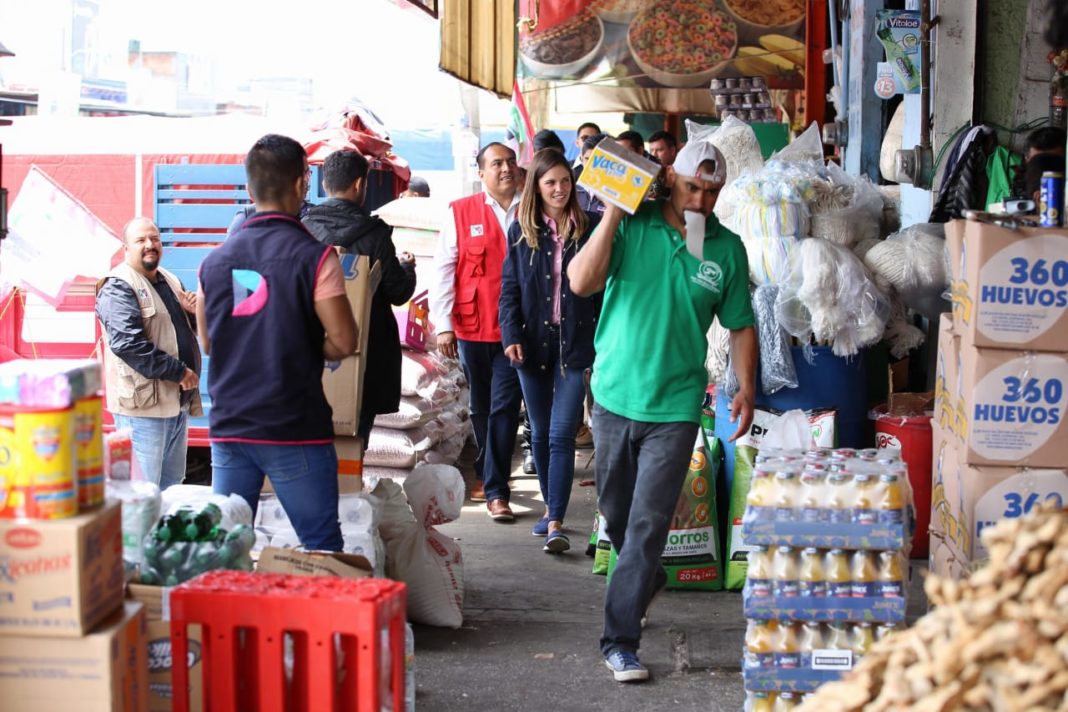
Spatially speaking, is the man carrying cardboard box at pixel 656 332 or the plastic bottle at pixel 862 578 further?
the man carrying cardboard box at pixel 656 332

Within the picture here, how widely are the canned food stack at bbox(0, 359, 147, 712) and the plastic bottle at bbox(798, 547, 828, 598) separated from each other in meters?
2.29

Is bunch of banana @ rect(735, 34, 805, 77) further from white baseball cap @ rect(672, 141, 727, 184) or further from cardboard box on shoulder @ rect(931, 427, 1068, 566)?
cardboard box on shoulder @ rect(931, 427, 1068, 566)

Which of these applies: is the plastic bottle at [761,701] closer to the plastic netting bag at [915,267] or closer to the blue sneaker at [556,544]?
the blue sneaker at [556,544]

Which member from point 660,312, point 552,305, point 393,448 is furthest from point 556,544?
point 660,312

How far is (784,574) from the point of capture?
4.38m

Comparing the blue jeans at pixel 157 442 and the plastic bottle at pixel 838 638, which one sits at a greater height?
the blue jeans at pixel 157 442

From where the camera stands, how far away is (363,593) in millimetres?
3305

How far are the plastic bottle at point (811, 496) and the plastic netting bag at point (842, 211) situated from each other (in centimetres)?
269

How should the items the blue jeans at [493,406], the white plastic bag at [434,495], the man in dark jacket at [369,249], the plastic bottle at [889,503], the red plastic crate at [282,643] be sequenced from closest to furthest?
1. the red plastic crate at [282,643]
2. the plastic bottle at [889,503]
3. the white plastic bag at [434,495]
4. the man in dark jacket at [369,249]
5. the blue jeans at [493,406]

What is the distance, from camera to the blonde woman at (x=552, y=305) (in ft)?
22.4

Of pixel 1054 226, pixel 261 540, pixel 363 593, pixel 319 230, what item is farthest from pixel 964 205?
pixel 363 593

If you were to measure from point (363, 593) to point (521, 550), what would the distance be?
3.72 meters

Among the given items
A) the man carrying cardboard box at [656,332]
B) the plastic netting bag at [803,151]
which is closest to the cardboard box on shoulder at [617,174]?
the man carrying cardboard box at [656,332]

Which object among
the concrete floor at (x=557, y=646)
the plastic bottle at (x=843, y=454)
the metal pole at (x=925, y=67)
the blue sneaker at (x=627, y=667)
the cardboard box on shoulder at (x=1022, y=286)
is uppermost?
the metal pole at (x=925, y=67)
